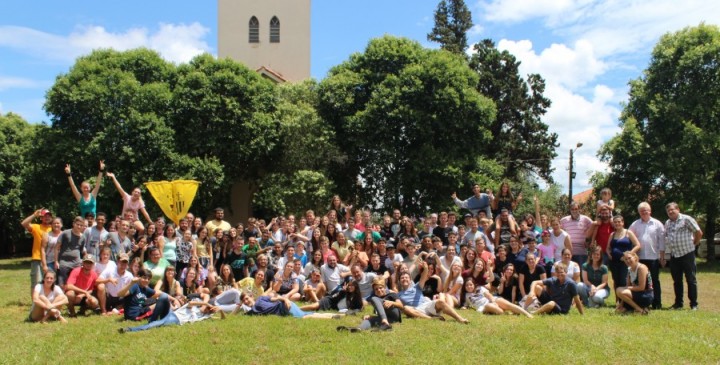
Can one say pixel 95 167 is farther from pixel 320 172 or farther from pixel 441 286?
pixel 441 286

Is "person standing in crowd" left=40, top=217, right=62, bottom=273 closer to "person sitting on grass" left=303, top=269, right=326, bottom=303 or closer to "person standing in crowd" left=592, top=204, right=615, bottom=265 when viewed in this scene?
Answer: "person sitting on grass" left=303, top=269, right=326, bottom=303

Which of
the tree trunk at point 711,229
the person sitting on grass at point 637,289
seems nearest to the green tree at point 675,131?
the tree trunk at point 711,229

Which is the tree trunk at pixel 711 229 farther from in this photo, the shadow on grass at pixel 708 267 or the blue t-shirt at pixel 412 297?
the blue t-shirt at pixel 412 297

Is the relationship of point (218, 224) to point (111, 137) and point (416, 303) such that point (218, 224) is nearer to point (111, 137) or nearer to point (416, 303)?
point (416, 303)

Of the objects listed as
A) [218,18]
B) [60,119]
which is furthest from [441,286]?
[218,18]

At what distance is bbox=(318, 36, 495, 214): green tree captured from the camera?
25.4 meters

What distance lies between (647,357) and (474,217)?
6.34m

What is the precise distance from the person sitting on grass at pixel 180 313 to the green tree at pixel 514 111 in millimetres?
28626

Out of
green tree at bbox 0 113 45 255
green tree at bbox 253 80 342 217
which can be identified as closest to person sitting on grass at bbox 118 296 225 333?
green tree at bbox 253 80 342 217

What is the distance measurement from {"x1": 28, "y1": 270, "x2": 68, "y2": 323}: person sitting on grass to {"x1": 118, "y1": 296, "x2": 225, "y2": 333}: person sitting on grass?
1.77m

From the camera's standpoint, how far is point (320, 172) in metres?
26.4

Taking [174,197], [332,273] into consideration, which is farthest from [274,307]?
[174,197]

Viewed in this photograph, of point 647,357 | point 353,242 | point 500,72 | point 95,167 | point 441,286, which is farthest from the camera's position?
point 500,72

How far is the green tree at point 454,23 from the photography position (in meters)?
39.5
